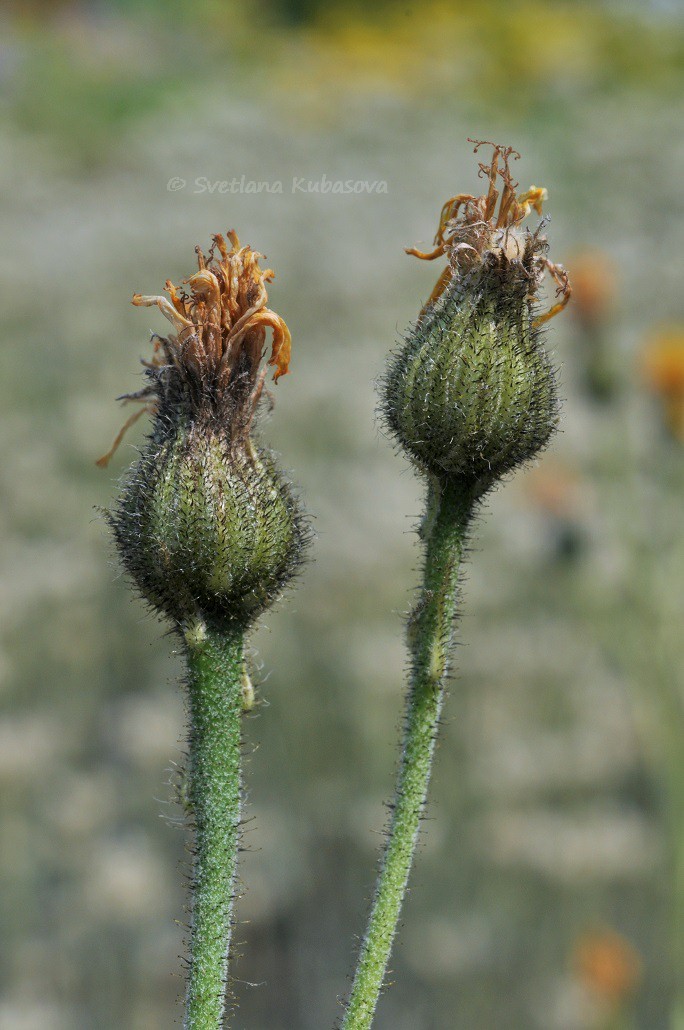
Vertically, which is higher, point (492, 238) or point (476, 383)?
point (492, 238)

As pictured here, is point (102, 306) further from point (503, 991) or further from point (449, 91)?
point (449, 91)

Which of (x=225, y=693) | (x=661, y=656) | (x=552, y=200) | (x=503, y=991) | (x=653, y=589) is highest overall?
(x=552, y=200)

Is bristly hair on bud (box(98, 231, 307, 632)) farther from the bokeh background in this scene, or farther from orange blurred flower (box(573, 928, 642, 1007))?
orange blurred flower (box(573, 928, 642, 1007))

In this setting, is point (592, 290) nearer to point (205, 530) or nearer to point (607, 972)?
point (607, 972)

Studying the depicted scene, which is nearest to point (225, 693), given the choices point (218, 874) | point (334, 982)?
point (218, 874)

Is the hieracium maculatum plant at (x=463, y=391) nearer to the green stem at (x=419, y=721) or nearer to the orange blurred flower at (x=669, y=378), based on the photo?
the green stem at (x=419, y=721)

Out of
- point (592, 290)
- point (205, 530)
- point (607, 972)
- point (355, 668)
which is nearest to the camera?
point (205, 530)

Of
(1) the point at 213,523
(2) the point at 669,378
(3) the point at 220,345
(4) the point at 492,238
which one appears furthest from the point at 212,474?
(2) the point at 669,378
